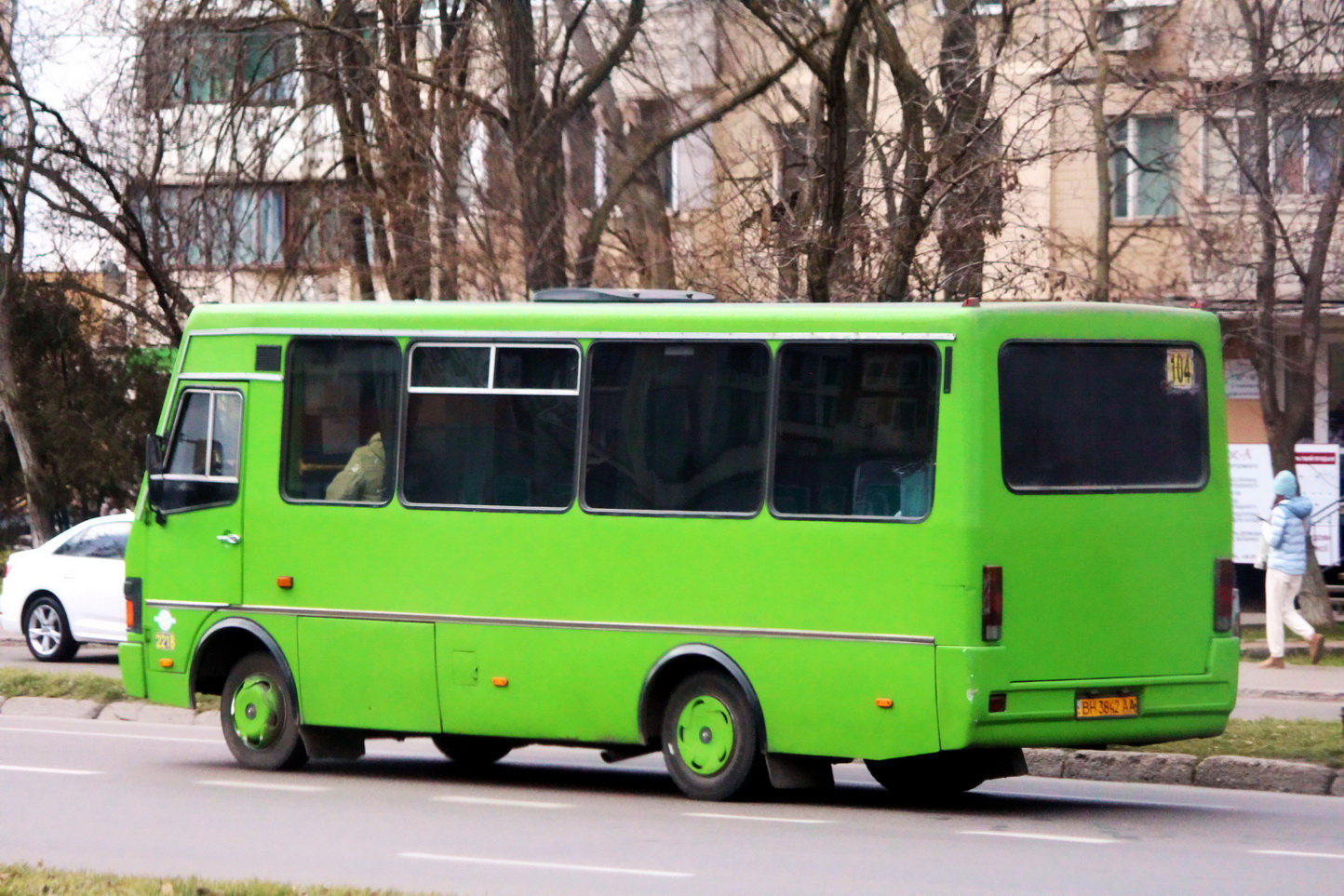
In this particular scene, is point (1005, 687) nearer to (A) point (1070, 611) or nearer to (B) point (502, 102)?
(A) point (1070, 611)

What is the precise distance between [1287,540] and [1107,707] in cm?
1068

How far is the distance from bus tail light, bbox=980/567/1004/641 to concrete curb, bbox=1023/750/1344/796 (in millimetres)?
2713

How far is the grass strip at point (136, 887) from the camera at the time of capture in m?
7.55

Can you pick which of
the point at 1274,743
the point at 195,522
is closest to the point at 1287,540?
the point at 1274,743

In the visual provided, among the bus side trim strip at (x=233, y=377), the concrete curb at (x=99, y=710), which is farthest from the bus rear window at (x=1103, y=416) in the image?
the concrete curb at (x=99, y=710)

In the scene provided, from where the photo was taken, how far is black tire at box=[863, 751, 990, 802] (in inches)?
467

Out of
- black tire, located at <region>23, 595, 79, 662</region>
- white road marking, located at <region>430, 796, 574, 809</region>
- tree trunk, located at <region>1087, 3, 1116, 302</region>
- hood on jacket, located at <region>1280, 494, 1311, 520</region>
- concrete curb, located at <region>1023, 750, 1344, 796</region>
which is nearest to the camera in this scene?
white road marking, located at <region>430, 796, 574, 809</region>

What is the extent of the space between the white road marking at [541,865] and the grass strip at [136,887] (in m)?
1.28

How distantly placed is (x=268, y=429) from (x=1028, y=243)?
8.62 m

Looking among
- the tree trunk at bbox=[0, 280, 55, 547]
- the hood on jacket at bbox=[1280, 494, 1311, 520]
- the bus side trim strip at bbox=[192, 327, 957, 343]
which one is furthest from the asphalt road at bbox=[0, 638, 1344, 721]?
the tree trunk at bbox=[0, 280, 55, 547]

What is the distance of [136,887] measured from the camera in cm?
770

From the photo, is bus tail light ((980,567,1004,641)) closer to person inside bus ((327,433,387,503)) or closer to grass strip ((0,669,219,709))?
person inside bus ((327,433,387,503))

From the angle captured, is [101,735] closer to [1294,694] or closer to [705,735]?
[705,735]

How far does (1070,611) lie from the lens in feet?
35.4
